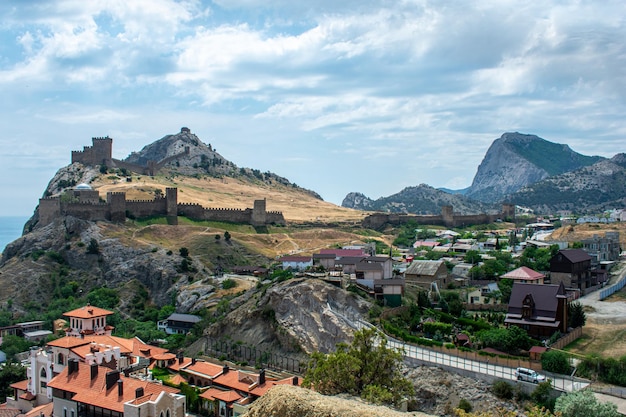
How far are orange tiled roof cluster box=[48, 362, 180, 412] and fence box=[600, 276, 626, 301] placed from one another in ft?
109

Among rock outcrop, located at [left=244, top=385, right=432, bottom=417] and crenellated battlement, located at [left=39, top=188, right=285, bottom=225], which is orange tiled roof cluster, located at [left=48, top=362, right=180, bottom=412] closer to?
rock outcrop, located at [left=244, top=385, right=432, bottom=417]

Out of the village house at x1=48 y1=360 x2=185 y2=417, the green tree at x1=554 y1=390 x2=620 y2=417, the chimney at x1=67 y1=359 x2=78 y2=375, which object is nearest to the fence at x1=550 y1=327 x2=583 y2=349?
the green tree at x1=554 y1=390 x2=620 y2=417

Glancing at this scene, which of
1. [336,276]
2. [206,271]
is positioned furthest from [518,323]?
[206,271]

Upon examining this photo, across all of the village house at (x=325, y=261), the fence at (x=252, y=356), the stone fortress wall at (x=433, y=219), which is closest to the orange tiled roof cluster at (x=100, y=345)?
the fence at (x=252, y=356)

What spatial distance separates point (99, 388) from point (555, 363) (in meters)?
22.1

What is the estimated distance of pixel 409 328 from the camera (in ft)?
131

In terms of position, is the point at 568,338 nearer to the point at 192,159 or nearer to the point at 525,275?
the point at 525,275

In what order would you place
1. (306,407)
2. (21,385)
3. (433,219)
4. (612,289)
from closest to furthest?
(306,407) → (21,385) → (612,289) → (433,219)

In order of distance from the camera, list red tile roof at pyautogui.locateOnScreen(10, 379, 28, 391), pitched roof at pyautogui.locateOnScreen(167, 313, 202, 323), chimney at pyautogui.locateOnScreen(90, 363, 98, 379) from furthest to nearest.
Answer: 1. pitched roof at pyautogui.locateOnScreen(167, 313, 202, 323)
2. red tile roof at pyautogui.locateOnScreen(10, 379, 28, 391)
3. chimney at pyautogui.locateOnScreen(90, 363, 98, 379)

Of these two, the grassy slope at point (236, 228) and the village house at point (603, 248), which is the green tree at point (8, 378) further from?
the village house at point (603, 248)

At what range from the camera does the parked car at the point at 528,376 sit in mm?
30466

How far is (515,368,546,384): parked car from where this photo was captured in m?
30.5

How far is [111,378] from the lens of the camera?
1217 inches

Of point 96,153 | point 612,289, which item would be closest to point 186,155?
point 96,153
